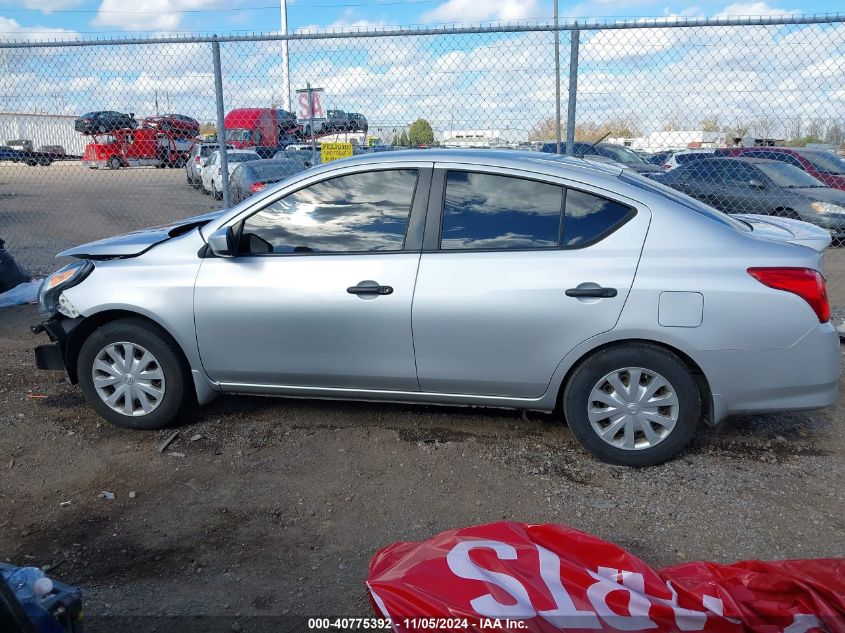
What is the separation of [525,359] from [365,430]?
1182 mm

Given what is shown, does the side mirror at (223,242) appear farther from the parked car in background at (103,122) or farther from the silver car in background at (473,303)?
the parked car in background at (103,122)

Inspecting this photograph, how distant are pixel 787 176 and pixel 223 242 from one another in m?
10.9

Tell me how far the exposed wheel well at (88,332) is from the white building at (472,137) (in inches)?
133

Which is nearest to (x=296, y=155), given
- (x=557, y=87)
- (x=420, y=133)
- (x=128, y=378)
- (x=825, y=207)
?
(x=420, y=133)

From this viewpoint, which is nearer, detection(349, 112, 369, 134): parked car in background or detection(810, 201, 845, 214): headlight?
detection(349, 112, 369, 134): parked car in background

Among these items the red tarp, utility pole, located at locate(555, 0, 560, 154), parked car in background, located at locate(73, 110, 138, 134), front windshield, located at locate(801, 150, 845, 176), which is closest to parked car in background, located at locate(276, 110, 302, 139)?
parked car in background, located at locate(73, 110, 138, 134)

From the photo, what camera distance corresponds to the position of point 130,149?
30.7 ft

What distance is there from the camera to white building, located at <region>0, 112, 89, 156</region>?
340 inches

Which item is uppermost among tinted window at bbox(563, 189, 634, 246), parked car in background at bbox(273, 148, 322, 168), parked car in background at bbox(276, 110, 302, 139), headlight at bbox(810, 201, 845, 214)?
parked car in background at bbox(276, 110, 302, 139)

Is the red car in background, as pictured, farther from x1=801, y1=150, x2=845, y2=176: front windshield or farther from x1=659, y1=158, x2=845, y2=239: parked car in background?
x1=659, y1=158, x2=845, y2=239: parked car in background

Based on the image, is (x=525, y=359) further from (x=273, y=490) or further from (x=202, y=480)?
(x=202, y=480)

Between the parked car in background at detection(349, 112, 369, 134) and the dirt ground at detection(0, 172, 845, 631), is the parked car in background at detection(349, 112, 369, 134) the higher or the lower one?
the higher one

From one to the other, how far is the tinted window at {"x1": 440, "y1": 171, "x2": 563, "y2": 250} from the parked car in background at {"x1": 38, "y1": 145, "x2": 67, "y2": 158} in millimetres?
6716

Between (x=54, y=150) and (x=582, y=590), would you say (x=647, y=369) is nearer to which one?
(x=582, y=590)
